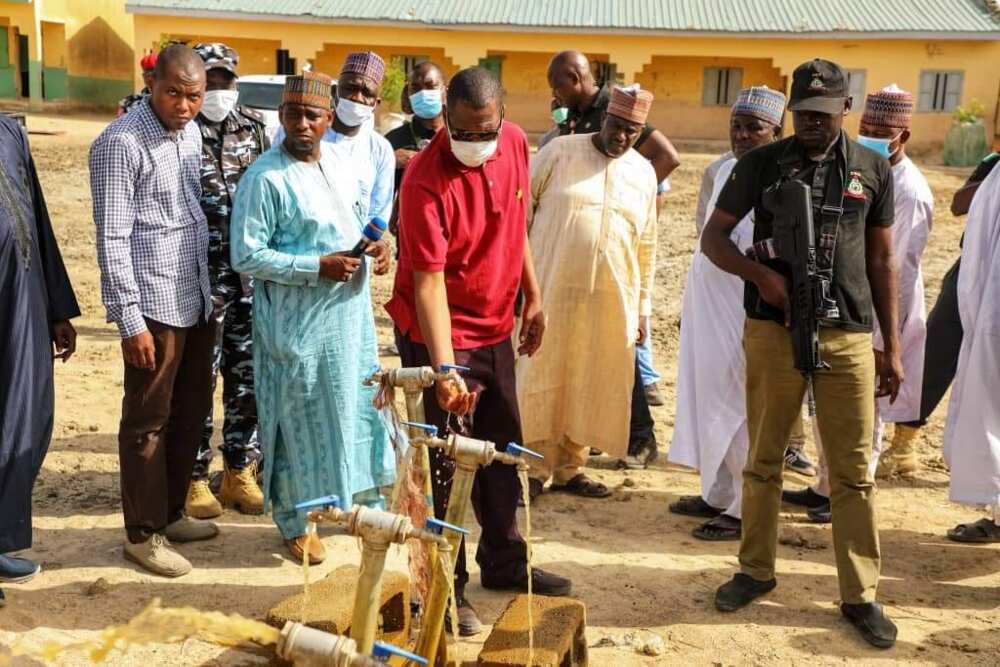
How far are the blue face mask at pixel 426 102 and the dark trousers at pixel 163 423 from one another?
2.36 m

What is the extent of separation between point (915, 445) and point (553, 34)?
71.7ft

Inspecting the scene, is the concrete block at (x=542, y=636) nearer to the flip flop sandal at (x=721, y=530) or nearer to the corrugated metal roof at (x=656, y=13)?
the flip flop sandal at (x=721, y=530)

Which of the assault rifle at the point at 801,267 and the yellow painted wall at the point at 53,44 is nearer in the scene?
the assault rifle at the point at 801,267

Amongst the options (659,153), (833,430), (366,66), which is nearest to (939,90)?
(659,153)

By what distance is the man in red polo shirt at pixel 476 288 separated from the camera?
3.79 m

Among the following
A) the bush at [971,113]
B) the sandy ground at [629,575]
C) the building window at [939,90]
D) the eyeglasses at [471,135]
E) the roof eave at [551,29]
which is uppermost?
the roof eave at [551,29]

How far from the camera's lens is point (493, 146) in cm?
384

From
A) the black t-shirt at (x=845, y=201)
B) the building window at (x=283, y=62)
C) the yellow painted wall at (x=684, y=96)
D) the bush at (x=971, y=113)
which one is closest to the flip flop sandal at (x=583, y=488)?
the black t-shirt at (x=845, y=201)

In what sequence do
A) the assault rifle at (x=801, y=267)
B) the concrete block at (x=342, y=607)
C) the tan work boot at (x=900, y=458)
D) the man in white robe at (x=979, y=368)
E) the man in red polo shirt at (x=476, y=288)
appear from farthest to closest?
the tan work boot at (x=900, y=458) < the man in white robe at (x=979, y=368) < the assault rifle at (x=801, y=267) < the man in red polo shirt at (x=476, y=288) < the concrete block at (x=342, y=607)

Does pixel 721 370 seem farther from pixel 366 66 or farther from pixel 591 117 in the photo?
pixel 366 66

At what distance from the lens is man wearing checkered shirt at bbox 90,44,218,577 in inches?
168

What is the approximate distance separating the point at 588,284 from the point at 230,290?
68.7 inches

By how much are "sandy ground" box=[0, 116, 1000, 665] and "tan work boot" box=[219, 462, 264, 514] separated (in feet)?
0.25

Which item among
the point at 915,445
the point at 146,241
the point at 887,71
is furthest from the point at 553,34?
the point at 146,241
